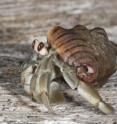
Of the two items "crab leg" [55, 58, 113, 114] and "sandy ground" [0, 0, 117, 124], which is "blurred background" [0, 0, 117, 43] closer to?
"sandy ground" [0, 0, 117, 124]

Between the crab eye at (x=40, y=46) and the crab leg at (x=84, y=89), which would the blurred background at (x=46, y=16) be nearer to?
the crab eye at (x=40, y=46)

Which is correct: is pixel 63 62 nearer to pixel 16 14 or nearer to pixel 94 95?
pixel 94 95

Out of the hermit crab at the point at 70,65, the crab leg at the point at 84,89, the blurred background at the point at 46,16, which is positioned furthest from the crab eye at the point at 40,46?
the blurred background at the point at 46,16

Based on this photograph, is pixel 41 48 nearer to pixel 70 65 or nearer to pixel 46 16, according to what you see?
pixel 70 65

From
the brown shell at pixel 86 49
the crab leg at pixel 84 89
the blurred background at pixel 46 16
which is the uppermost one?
the blurred background at pixel 46 16

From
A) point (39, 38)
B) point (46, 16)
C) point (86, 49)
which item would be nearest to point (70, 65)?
point (86, 49)
